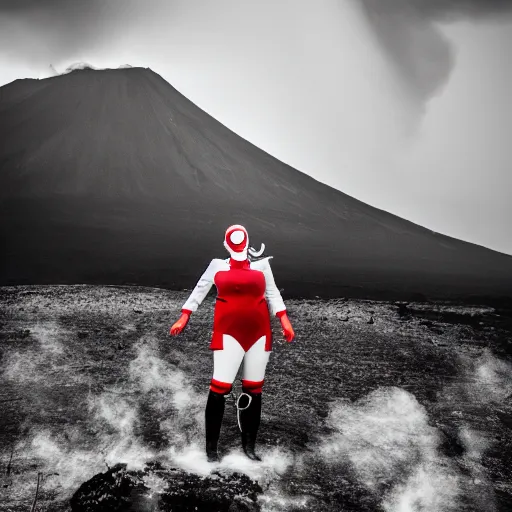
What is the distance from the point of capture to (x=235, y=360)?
2.39 meters

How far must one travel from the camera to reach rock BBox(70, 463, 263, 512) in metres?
2.08

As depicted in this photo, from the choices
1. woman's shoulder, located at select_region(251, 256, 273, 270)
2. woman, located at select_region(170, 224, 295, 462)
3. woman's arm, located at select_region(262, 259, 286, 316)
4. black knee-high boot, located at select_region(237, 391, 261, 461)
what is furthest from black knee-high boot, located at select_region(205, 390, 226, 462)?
woman's shoulder, located at select_region(251, 256, 273, 270)

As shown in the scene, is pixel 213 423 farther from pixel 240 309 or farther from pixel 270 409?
pixel 270 409

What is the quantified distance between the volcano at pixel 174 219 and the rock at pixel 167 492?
2747 millimetres

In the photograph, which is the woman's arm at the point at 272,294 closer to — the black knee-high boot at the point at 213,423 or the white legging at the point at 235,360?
the white legging at the point at 235,360

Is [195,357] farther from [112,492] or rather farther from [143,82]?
[143,82]

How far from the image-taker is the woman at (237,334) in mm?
2389

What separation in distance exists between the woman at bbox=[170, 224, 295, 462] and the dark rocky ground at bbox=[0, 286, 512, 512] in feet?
0.76

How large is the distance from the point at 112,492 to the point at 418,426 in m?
1.84

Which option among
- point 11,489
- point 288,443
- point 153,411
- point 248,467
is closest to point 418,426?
point 288,443

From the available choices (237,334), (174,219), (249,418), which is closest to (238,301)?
(237,334)

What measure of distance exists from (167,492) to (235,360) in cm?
66

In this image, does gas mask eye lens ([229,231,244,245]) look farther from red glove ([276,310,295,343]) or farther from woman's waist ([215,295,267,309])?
red glove ([276,310,295,343])

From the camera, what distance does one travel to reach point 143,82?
14.7m
